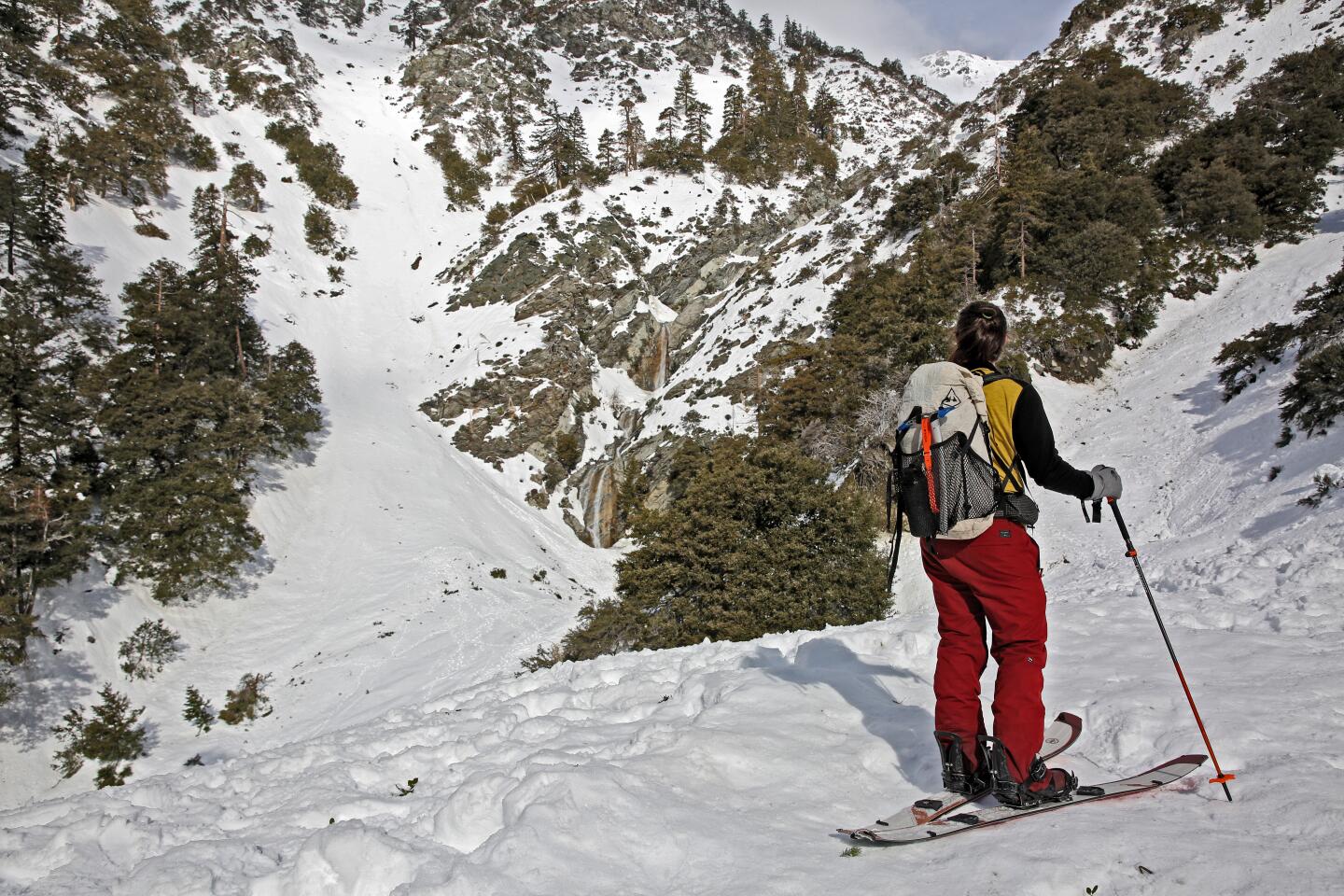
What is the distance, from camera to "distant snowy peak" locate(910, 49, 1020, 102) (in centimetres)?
11988

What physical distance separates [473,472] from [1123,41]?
2034 inches

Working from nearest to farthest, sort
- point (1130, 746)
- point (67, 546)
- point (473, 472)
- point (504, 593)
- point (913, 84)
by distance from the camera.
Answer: point (1130, 746)
point (67, 546)
point (504, 593)
point (473, 472)
point (913, 84)

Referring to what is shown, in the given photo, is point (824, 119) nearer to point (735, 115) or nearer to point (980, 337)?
point (735, 115)

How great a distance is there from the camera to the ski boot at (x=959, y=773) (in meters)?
3.23

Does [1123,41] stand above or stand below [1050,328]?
above

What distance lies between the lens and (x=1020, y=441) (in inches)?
132

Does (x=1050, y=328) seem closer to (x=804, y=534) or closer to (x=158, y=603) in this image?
(x=804, y=534)

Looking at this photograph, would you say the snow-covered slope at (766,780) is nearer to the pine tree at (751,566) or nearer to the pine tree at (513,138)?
the pine tree at (751,566)

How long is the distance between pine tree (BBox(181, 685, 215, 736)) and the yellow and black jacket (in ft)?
71.7

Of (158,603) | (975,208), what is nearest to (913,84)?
(975,208)

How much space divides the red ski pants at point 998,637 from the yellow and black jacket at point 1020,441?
1.03ft

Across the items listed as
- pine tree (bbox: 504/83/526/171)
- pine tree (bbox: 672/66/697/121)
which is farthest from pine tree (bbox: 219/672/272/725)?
pine tree (bbox: 672/66/697/121)

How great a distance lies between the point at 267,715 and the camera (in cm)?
1800

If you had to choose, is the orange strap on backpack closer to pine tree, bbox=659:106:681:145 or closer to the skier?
the skier
